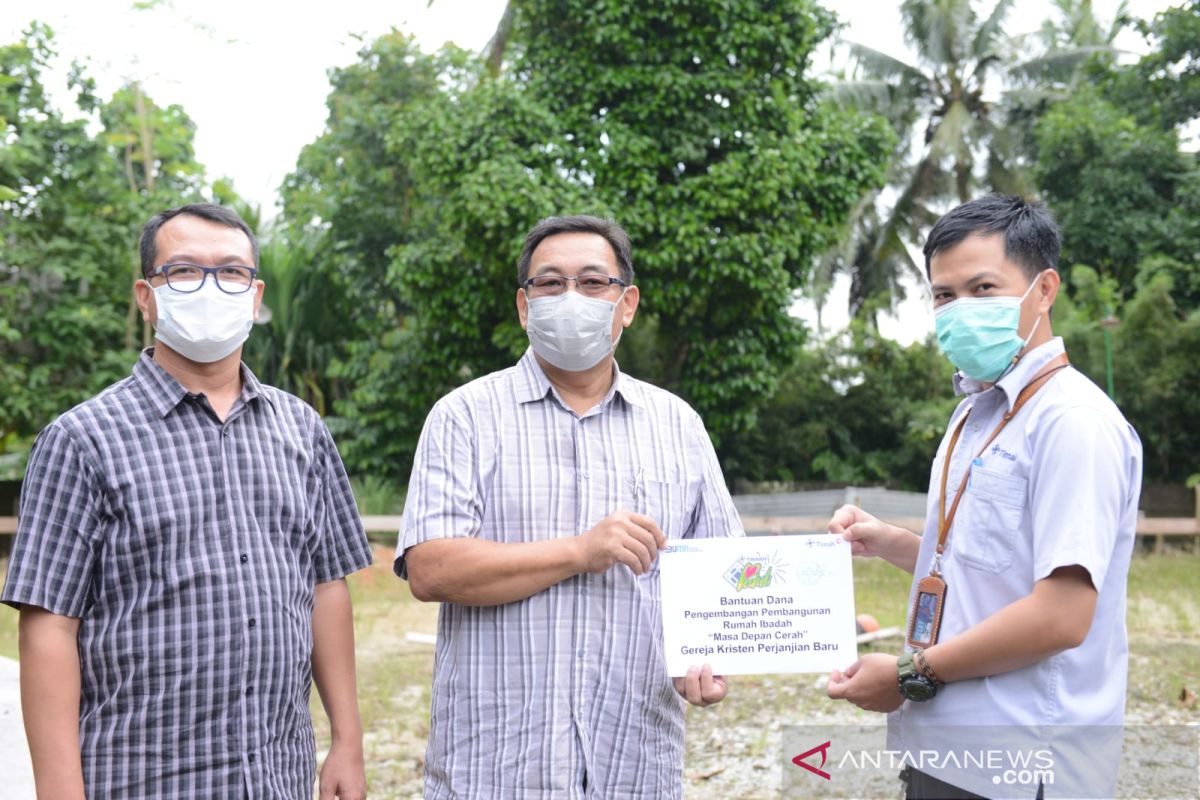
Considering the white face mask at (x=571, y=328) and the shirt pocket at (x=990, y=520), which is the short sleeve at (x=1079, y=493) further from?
the white face mask at (x=571, y=328)

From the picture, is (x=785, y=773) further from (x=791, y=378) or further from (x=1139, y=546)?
(x=791, y=378)

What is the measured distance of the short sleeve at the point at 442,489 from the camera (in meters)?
2.57

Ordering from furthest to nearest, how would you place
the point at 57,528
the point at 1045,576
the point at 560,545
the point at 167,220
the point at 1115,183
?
the point at 1115,183 < the point at 167,220 < the point at 560,545 < the point at 57,528 < the point at 1045,576

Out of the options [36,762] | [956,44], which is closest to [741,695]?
[36,762]

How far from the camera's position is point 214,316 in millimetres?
2641

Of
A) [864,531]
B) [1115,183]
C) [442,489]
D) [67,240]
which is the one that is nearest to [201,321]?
[442,489]

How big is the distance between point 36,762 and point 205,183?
54.8 ft

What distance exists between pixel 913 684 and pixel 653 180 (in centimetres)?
1334

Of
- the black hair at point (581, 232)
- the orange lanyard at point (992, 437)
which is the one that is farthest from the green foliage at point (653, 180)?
the orange lanyard at point (992, 437)

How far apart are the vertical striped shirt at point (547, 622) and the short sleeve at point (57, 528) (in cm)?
67

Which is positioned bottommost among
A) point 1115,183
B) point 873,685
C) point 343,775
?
point 343,775

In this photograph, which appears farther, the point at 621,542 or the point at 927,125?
the point at 927,125

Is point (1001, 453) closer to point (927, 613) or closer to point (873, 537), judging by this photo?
point (927, 613)

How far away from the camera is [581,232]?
9.29 feet
